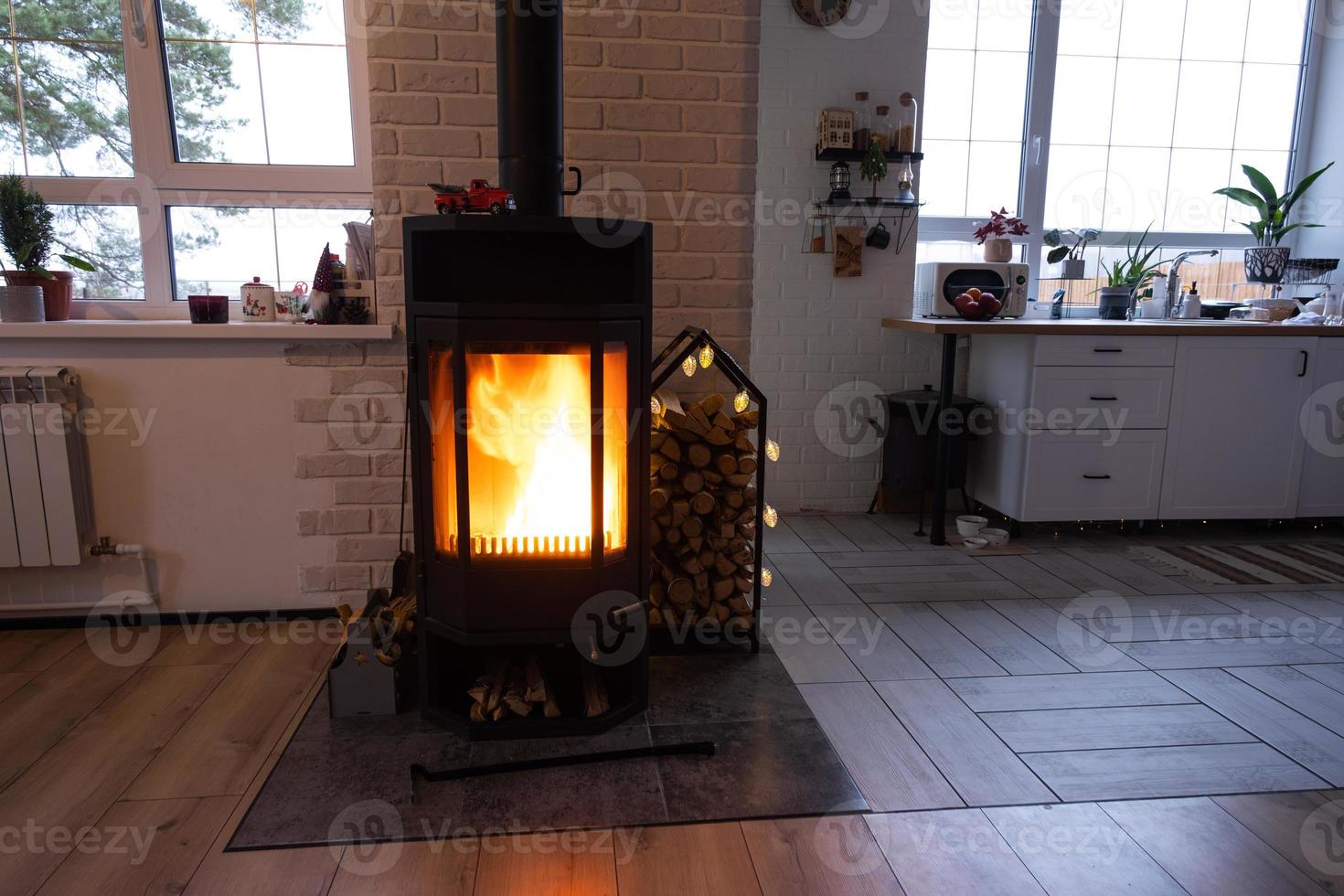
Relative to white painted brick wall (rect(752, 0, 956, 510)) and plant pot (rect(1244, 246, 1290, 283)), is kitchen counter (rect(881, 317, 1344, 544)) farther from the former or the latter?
plant pot (rect(1244, 246, 1290, 283))

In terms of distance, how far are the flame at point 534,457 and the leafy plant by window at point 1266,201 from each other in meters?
3.66

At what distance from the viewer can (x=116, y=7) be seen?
2.37m

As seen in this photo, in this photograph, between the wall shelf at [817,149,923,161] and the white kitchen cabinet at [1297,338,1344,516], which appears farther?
the wall shelf at [817,149,923,161]

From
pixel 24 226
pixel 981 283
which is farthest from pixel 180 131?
pixel 981 283

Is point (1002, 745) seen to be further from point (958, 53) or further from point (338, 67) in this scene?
point (958, 53)

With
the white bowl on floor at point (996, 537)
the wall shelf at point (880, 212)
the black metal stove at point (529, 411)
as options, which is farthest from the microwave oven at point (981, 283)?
the black metal stove at point (529, 411)

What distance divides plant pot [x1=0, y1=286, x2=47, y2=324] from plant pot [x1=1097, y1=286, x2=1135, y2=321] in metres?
3.76

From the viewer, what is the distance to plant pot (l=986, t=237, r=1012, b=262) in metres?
3.54

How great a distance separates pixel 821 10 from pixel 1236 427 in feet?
7.56

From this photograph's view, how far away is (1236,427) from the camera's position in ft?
10.8

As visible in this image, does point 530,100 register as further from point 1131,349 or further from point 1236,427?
point 1236,427

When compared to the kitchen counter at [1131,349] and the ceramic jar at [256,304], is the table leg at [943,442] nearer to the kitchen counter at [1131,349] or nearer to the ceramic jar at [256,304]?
the kitchen counter at [1131,349]

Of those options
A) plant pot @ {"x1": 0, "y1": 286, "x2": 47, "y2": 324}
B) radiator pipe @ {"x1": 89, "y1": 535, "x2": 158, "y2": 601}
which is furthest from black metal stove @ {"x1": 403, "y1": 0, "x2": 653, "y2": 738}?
plant pot @ {"x1": 0, "y1": 286, "x2": 47, "y2": 324}

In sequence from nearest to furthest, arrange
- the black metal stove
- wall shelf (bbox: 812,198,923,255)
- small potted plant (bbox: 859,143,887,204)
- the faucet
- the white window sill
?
1. the black metal stove
2. the white window sill
3. small potted plant (bbox: 859,143,887,204)
4. wall shelf (bbox: 812,198,923,255)
5. the faucet
